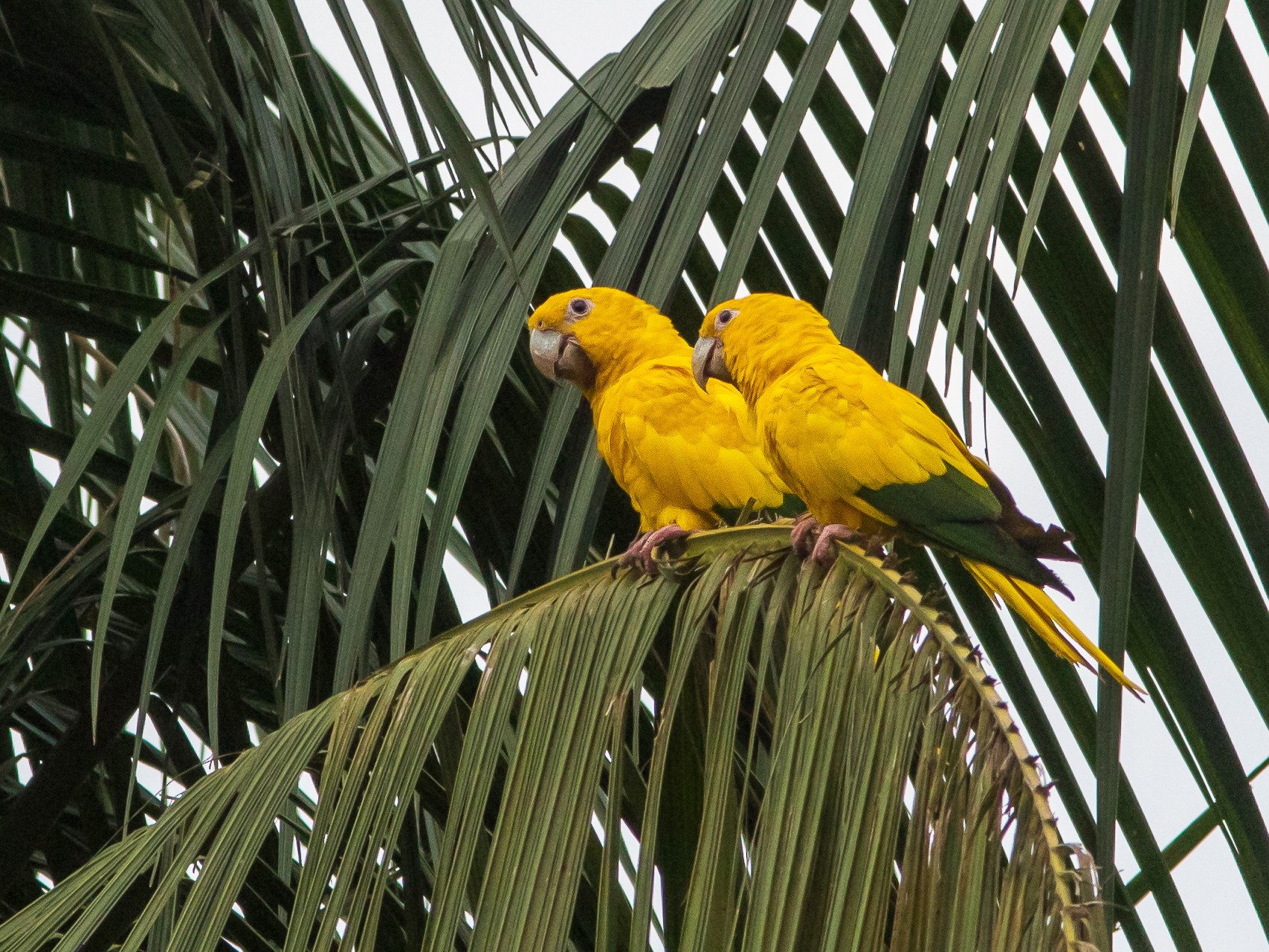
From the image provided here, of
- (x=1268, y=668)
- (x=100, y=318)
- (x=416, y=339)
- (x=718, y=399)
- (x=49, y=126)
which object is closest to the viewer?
(x=1268, y=668)

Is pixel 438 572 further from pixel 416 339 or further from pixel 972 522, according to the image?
pixel 972 522

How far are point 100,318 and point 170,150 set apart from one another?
388 millimetres

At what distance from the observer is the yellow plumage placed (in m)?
1.98

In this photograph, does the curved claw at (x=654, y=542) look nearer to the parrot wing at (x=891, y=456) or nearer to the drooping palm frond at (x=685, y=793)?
the drooping palm frond at (x=685, y=793)

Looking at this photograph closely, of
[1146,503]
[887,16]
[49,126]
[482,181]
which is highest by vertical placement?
[49,126]

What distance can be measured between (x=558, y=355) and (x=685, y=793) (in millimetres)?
949

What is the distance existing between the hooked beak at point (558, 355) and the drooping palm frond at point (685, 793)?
77 centimetres

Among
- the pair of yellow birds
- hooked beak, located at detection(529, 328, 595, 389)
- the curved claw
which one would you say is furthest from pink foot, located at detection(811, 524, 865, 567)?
hooked beak, located at detection(529, 328, 595, 389)

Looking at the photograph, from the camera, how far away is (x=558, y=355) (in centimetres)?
204

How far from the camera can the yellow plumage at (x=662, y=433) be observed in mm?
1983

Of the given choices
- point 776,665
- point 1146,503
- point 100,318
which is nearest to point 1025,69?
point 1146,503

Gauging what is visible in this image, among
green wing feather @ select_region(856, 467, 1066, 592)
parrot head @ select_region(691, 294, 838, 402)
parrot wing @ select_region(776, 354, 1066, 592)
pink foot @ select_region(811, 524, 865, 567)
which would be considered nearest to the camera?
pink foot @ select_region(811, 524, 865, 567)

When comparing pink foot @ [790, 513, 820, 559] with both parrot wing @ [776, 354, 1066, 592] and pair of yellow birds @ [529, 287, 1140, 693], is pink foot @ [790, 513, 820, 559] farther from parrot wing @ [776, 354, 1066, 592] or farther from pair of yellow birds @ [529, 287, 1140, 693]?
parrot wing @ [776, 354, 1066, 592]

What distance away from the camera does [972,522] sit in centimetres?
155
